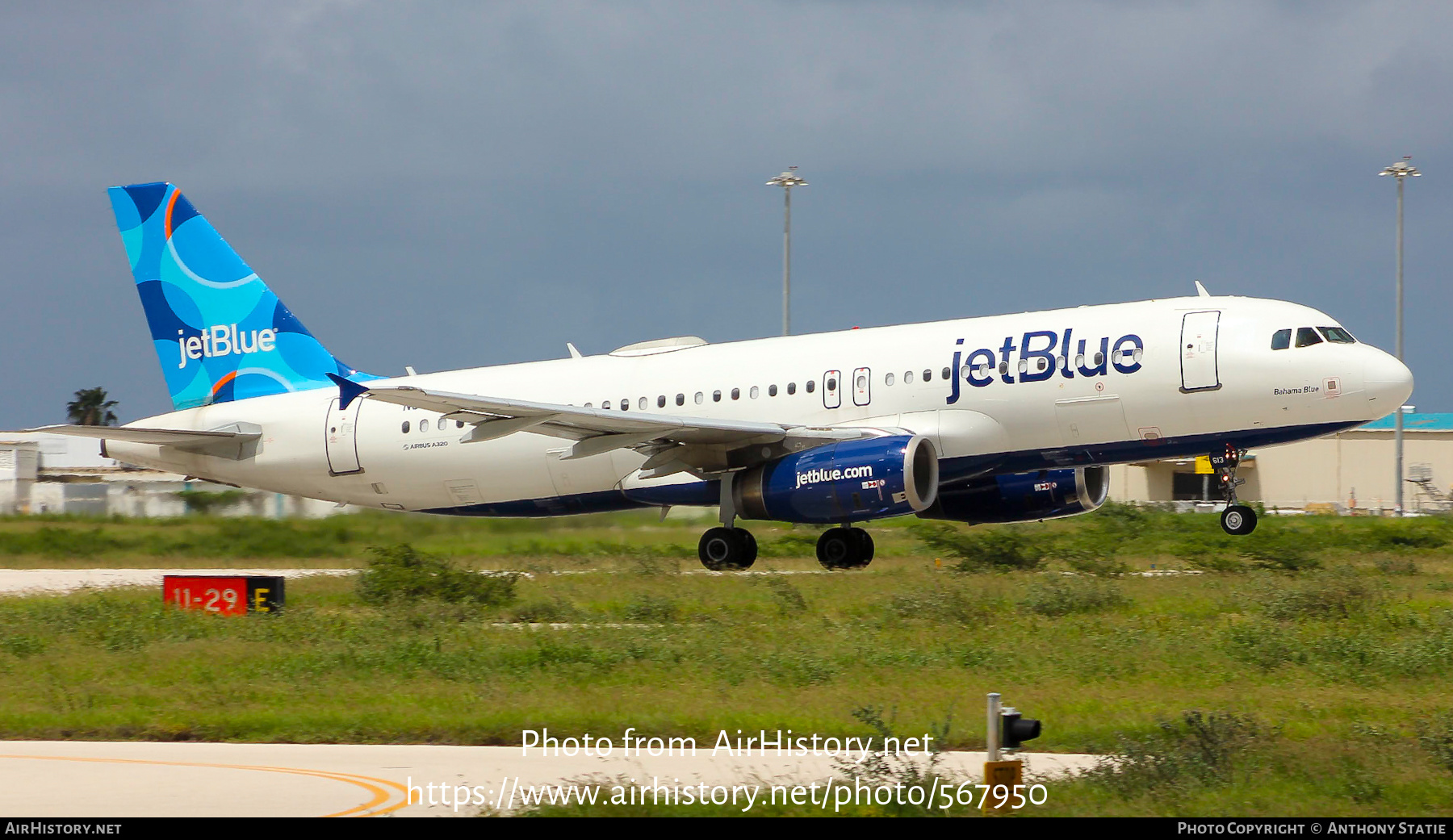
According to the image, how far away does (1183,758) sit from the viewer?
1052 centimetres

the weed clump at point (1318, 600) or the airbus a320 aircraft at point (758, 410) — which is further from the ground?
the airbus a320 aircraft at point (758, 410)

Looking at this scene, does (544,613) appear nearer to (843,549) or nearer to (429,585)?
(429,585)

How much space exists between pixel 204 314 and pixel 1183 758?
24122 mm

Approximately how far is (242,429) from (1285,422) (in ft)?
60.4

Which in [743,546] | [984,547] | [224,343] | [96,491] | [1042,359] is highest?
[224,343]

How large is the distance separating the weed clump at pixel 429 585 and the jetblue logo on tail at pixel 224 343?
6337 millimetres


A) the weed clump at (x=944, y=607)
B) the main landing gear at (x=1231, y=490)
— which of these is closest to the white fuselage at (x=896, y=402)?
the main landing gear at (x=1231, y=490)

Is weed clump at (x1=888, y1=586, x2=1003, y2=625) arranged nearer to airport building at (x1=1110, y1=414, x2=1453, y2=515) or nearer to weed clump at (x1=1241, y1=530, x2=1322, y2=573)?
weed clump at (x1=1241, y1=530, x2=1322, y2=573)

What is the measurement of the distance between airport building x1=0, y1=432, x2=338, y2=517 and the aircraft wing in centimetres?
780

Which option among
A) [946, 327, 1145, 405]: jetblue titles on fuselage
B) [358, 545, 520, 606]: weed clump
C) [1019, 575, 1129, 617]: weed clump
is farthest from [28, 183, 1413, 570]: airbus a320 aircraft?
[358, 545, 520, 606]: weed clump

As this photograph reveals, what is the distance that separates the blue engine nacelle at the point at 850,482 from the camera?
22953mm

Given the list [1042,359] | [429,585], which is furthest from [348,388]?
[1042,359]

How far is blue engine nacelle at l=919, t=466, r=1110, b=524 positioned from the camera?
26.8 m

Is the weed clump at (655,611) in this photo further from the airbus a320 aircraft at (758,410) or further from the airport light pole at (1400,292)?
the airport light pole at (1400,292)
